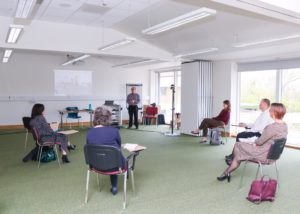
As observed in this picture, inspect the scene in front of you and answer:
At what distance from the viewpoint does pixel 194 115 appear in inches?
334

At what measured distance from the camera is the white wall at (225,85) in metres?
8.22

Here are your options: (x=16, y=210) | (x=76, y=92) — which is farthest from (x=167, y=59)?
(x=16, y=210)

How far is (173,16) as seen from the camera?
5.79 meters

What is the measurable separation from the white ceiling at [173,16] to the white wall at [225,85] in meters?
0.77

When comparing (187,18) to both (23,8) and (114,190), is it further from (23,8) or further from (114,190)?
(114,190)

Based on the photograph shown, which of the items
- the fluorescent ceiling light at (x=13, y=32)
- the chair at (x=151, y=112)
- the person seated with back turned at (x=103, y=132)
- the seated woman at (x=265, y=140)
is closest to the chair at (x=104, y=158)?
the person seated with back turned at (x=103, y=132)

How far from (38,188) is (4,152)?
2793mm

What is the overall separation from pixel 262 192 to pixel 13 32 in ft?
16.3

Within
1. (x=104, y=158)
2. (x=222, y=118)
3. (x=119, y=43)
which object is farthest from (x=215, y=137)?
(x=104, y=158)

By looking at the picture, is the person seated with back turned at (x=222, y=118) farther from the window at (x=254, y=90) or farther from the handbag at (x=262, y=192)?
the handbag at (x=262, y=192)

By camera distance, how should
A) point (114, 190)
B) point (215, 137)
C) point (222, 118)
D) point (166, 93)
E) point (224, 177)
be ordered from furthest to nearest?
point (166, 93) → point (215, 137) → point (222, 118) → point (224, 177) → point (114, 190)

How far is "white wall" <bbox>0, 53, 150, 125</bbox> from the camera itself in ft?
32.7

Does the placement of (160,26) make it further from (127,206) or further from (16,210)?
(16,210)

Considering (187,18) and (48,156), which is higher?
(187,18)
